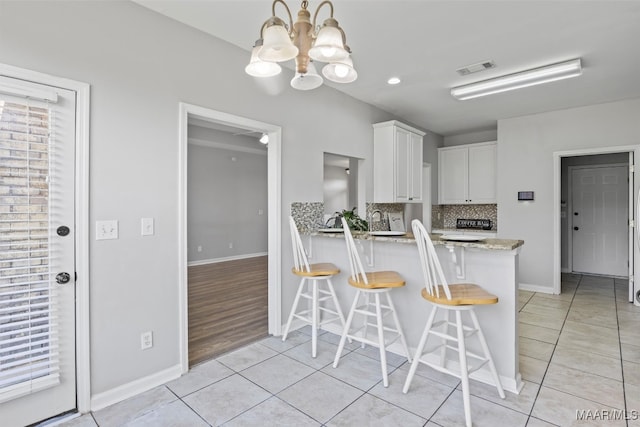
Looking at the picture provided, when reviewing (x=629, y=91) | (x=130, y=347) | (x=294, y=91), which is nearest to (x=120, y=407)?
(x=130, y=347)

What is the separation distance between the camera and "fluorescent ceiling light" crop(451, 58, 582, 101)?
310 cm

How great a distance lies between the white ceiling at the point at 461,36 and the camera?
7.68ft

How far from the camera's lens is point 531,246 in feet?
16.3

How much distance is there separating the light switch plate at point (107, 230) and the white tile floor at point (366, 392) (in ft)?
3.58

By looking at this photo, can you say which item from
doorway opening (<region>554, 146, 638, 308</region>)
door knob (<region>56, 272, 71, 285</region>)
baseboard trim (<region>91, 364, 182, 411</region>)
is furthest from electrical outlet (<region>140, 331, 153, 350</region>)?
doorway opening (<region>554, 146, 638, 308</region>)

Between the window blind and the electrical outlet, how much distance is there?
1.55 ft

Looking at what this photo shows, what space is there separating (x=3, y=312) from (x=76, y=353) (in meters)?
0.46

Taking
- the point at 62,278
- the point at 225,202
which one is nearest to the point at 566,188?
the point at 225,202

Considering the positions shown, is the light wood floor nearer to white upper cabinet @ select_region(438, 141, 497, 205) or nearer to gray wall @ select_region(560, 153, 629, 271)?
white upper cabinet @ select_region(438, 141, 497, 205)

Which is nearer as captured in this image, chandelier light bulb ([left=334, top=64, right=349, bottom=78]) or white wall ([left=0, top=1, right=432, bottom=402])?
chandelier light bulb ([left=334, top=64, right=349, bottom=78])

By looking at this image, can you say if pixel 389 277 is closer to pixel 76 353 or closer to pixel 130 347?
pixel 130 347

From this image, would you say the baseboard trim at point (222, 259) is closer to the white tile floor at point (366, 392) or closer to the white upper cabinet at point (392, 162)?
the white upper cabinet at point (392, 162)

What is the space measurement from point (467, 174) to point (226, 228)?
517cm

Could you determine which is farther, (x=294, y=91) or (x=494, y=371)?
(x=294, y=91)
